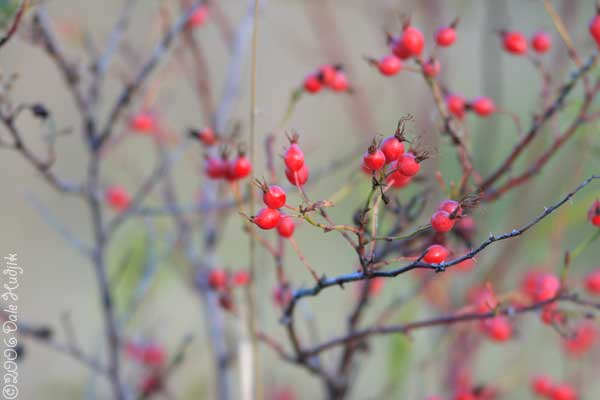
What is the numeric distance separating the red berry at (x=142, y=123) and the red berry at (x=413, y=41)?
664 millimetres

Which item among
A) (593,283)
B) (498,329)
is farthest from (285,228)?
(593,283)

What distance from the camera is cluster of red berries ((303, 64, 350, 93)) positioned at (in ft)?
3.19

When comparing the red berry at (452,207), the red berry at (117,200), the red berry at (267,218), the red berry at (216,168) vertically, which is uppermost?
the red berry at (117,200)

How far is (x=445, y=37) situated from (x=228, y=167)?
344 mm

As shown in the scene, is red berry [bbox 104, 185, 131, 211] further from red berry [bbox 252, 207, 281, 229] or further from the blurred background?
red berry [bbox 252, 207, 281, 229]

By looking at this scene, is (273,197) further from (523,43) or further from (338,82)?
(523,43)

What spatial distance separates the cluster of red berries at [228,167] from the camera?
33.7 inches

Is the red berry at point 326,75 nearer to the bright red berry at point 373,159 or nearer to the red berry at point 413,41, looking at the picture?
the red berry at point 413,41

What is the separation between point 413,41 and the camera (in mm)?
865

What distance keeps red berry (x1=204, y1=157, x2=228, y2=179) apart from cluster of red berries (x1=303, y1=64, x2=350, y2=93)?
0.60ft

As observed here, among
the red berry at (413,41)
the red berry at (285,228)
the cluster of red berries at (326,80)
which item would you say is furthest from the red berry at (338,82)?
the red berry at (285,228)

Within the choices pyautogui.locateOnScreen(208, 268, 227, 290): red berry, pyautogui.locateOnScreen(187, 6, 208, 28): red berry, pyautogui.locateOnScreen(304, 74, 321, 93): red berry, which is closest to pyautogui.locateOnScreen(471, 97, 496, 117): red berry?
pyautogui.locateOnScreen(304, 74, 321, 93): red berry

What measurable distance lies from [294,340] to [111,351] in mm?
415

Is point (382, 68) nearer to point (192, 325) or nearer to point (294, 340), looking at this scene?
point (294, 340)
